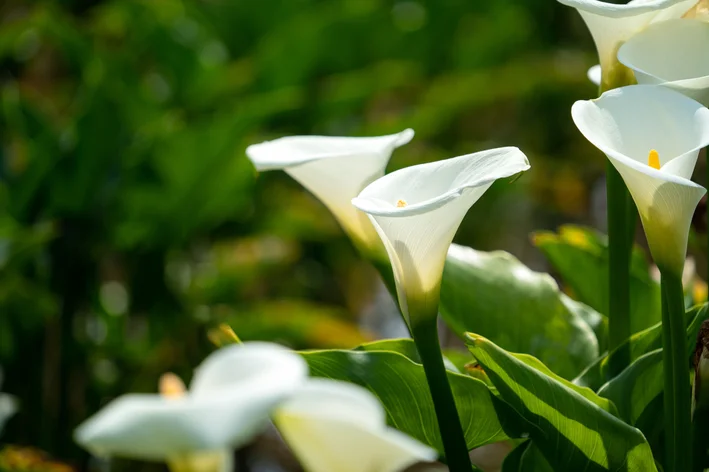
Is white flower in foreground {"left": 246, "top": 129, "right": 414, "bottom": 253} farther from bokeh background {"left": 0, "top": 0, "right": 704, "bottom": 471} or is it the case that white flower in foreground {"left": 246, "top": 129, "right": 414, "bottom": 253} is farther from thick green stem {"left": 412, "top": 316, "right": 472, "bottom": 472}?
bokeh background {"left": 0, "top": 0, "right": 704, "bottom": 471}

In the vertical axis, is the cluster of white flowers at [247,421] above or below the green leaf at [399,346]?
above

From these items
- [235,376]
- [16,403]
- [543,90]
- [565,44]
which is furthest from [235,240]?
[565,44]

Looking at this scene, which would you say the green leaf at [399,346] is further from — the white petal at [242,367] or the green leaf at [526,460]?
the white petal at [242,367]

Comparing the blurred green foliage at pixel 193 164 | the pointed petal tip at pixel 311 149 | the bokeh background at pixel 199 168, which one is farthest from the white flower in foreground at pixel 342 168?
the blurred green foliage at pixel 193 164

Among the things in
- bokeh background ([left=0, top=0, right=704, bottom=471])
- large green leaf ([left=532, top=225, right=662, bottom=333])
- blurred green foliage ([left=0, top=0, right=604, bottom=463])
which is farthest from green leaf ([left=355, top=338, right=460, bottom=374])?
blurred green foliage ([left=0, top=0, right=604, bottom=463])

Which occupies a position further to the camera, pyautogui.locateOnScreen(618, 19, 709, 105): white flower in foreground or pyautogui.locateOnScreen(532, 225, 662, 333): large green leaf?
pyautogui.locateOnScreen(532, 225, 662, 333): large green leaf
